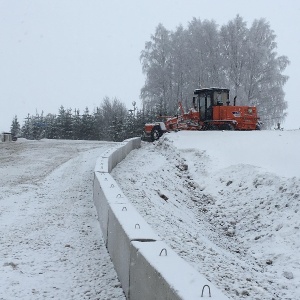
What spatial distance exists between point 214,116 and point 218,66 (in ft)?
63.5

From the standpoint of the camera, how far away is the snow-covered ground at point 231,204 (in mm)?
A: 6406

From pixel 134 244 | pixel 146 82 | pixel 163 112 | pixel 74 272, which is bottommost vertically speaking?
pixel 74 272

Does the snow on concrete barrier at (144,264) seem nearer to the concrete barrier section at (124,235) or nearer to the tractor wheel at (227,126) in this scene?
the concrete barrier section at (124,235)

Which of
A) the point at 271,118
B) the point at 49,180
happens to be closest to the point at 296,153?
the point at 49,180

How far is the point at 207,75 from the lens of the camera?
46094mm

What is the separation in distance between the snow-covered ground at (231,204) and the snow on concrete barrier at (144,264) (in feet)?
3.55

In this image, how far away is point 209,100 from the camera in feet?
89.4

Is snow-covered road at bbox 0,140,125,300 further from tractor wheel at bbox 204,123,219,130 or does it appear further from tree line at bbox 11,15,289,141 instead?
tree line at bbox 11,15,289,141

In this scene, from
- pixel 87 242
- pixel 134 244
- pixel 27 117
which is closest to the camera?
pixel 134 244

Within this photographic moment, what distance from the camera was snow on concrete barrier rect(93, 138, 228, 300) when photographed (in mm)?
2996

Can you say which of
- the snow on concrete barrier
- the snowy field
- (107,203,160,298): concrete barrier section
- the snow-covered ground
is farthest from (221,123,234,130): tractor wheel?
(107,203,160,298): concrete barrier section

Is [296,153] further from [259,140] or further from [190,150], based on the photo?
[190,150]

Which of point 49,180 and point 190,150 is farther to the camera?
point 190,150

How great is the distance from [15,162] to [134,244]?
14.1 m
